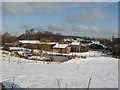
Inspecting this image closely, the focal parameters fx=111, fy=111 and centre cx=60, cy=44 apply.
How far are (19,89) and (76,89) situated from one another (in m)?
1.71

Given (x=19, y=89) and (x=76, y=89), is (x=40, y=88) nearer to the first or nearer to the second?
(x=19, y=89)

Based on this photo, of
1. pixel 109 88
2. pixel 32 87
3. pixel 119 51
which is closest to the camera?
pixel 32 87

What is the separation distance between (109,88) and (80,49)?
90.4ft

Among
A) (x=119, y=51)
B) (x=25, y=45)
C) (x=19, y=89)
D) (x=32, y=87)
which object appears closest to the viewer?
(x=19, y=89)

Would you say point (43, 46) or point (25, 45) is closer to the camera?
point (43, 46)

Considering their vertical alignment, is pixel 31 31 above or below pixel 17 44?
above

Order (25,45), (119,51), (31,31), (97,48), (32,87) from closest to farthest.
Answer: (32,87), (119,51), (25,45), (97,48), (31,31)

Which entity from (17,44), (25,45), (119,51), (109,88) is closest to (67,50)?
(119,51)

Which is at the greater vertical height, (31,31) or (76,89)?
(31,31)

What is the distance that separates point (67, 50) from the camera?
26766mm

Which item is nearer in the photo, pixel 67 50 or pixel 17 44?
pixel 67 50

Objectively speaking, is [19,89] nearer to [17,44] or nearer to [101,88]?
[101,88]

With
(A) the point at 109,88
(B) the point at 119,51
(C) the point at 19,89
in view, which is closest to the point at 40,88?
(C) the point at 19,89

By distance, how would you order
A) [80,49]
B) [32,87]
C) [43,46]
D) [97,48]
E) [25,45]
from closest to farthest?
[32,87] → [43,46] → [80,49] → [25,45] → [97,48]
